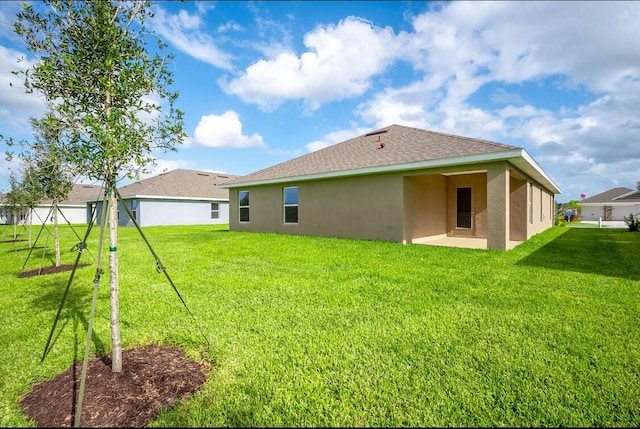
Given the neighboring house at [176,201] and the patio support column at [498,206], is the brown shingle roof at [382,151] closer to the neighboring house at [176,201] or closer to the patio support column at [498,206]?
the patio support column at [498,206]

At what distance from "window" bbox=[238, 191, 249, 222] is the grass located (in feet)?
31.9

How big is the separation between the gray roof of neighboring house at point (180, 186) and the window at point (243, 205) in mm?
7062

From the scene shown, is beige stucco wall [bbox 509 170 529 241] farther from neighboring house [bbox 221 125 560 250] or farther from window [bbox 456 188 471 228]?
window [bbox 456 188 471 228]

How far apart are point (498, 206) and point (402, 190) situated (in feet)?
9.61

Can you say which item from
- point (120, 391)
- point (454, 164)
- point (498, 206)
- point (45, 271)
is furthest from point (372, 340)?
point (45, 271)

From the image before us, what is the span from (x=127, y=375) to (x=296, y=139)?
17.6 metres

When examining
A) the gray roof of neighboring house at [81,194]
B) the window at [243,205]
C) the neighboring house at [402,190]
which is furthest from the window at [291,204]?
the gray roof of neighboring house at [81,194]

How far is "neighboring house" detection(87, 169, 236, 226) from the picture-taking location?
2336 cm

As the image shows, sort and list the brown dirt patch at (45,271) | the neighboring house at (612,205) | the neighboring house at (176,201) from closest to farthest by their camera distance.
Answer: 1. the brown dirt patch at (45,271)
2. the neighboring house at (176,201)
3. the neighboring house at (612,205)

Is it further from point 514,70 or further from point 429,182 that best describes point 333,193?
point 514,70

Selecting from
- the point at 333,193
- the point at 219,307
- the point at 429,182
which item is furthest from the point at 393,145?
the point at 219,307

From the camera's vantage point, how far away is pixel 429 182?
39.1ft

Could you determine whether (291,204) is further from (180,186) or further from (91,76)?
(180,186)

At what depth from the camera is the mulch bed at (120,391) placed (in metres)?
2.05
